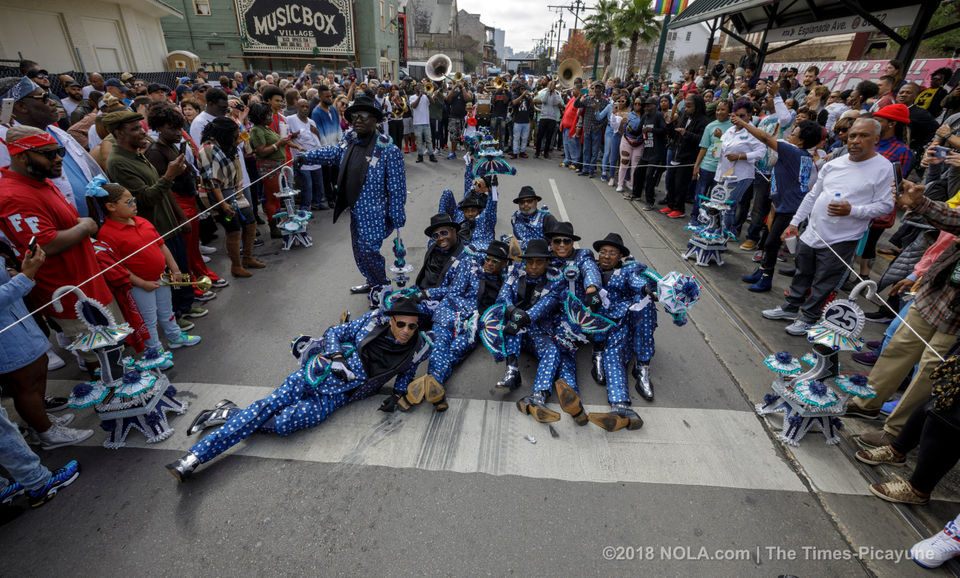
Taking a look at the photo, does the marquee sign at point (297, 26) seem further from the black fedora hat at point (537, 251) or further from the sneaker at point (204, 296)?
the black fedora hat at point (537, 251)

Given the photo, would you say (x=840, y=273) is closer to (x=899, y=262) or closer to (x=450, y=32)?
(x=899, y=262)

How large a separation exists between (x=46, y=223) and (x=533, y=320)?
12.7ft

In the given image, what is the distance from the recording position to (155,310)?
4133mm

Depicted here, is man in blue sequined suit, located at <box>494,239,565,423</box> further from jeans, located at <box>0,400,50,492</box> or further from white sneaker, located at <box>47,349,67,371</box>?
white sneaker, located at <box>47,349,67,371</box>

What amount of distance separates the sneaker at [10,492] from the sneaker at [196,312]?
2572 millimetres

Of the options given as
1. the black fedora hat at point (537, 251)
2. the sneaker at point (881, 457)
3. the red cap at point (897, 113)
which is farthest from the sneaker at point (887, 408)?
the black fedora hat at point (537, 251)

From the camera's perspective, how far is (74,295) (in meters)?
3.46

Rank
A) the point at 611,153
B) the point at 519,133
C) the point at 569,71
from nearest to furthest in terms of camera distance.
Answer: the point at 611,153, the point at 519,133, the point at 569,71

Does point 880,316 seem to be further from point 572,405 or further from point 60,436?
point 60,436

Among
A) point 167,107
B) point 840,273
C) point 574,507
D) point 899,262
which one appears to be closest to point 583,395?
point 574,507

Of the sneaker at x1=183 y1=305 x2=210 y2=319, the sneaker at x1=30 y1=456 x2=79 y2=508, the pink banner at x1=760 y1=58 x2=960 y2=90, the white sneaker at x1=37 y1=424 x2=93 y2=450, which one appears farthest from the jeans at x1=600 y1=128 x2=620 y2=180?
the sneaker at x1=30 y1=456 x2=79 y2=508

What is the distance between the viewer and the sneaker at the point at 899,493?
2.91 m

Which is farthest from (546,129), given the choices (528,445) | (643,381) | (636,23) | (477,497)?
(636,23)

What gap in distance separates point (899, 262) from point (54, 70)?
25.0 meters
